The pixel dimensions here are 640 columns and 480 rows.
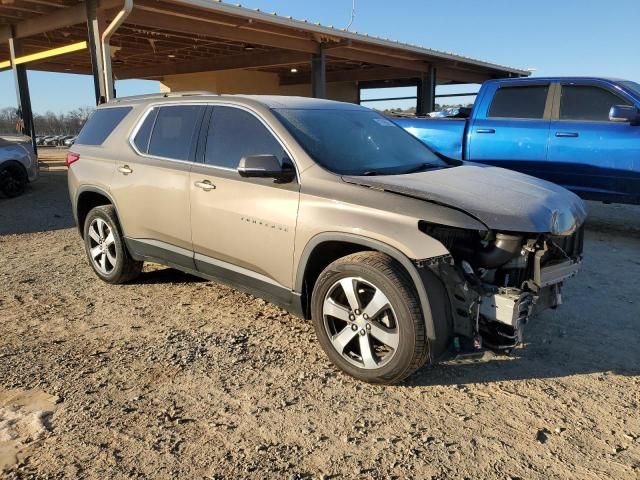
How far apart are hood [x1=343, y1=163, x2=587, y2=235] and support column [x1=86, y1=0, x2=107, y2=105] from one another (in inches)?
349

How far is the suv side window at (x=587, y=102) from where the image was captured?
259 inches

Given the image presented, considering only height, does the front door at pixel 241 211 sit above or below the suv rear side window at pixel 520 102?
below

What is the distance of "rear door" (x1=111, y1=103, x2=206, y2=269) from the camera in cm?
428

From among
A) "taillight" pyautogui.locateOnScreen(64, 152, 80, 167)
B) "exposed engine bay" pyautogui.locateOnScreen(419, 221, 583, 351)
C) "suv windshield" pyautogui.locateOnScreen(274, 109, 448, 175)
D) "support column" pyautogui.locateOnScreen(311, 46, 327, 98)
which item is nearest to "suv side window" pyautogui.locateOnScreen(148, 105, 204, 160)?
"suv windshield" pyautogui.locateOnScreen(274, 109, 448, 175)

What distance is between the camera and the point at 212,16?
11.9 meters

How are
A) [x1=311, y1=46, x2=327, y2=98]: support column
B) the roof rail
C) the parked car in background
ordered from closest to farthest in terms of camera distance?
the roof rail, the parked car in background, [x1=311, y1=46, x2=327, y2=98]: support column

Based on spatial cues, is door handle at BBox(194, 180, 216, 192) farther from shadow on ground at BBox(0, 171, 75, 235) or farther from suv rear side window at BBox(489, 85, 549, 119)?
shadow on ground at BBox(0, 171, 75, 235)

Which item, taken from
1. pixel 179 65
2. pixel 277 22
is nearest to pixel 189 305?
pixel 277 22

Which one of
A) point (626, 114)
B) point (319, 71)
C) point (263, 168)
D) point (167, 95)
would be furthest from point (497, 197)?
point (319, 71)

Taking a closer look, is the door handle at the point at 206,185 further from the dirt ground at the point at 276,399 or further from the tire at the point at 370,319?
the tire at the point at 370,319

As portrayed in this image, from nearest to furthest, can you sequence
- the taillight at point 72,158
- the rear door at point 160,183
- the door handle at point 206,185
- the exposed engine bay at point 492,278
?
1. the exposed engine bay at point 492,278
2. the door handle at point 206,185
3. the rear door at point 160,183
4. the taillight at point 72,158

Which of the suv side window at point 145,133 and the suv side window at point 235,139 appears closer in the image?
the suv side window at point 235,139

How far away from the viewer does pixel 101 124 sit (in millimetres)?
5312

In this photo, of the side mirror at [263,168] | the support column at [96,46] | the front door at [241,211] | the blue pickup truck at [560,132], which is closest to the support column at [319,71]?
the support column at [96,46]
